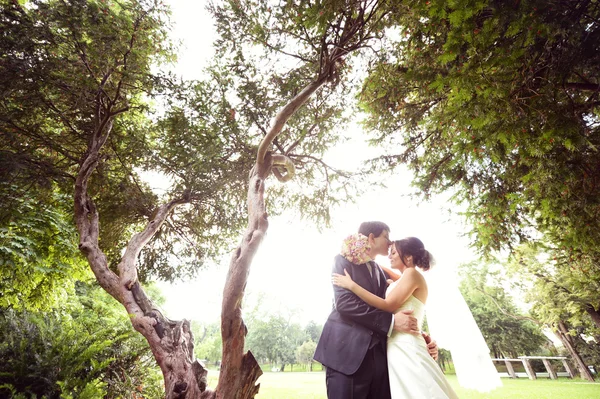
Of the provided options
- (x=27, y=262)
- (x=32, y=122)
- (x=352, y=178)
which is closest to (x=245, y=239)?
(x=352, y=178)

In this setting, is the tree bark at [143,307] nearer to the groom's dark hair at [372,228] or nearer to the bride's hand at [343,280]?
the bride's hand at [343,280]

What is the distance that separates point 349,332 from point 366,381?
48 centimetres

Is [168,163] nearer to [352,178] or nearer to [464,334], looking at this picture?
[352,178]

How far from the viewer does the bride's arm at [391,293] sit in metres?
3.12

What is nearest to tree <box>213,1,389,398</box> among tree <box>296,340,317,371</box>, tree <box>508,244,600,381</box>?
tree <box>508,244,600,381</box>

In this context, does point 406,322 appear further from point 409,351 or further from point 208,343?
point 208,343

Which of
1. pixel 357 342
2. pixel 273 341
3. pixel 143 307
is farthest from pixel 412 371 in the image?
pixel 273 341

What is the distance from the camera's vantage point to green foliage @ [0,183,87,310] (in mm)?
7336

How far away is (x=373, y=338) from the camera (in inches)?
119

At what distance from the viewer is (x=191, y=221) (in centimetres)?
1022

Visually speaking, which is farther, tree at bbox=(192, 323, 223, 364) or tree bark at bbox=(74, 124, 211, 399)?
tree at bbox=(192, 323, 223, 364)

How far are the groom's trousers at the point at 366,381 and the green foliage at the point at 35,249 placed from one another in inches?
356

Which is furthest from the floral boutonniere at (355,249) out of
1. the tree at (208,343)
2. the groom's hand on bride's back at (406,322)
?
the tree at (208,343)

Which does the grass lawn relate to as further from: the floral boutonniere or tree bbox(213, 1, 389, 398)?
the floral boutonniere
